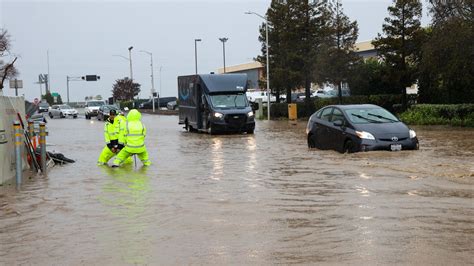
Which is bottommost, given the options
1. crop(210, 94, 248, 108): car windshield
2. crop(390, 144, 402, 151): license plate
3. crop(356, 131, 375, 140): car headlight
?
crop(390, 144, 402, 151): license plate

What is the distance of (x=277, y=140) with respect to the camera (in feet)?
79.2

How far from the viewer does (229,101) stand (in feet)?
92.5

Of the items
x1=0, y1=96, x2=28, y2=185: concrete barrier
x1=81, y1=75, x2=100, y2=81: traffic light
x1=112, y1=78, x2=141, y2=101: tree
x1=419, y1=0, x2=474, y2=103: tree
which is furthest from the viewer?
x1=81, y1=75, x2=100, y2=81: traffic light

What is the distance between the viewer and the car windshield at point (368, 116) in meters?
16.2

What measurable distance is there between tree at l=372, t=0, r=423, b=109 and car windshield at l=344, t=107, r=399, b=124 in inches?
798

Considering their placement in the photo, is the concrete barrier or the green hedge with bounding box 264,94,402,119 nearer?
the concrete barrier

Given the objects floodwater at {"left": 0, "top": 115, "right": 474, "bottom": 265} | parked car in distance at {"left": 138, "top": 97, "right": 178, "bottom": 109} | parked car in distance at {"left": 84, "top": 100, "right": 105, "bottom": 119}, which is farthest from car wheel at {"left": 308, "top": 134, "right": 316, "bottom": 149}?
parked car in distance at {"left": 138, "top": 97, "right": 178, "bottom": 109}

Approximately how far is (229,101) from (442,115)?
11.0m

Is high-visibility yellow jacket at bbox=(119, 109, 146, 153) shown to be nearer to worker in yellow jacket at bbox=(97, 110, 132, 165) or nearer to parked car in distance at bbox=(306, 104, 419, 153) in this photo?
worker in yellow jacket at bbox=(97, 110, 132, 165)

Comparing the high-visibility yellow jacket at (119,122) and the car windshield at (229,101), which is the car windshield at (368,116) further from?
the car windshield at (229,101)

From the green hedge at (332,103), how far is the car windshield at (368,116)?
2190 cm

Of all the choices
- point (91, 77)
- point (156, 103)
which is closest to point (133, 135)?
point (156, 103)

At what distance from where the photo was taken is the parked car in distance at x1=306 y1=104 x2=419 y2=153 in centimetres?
1530

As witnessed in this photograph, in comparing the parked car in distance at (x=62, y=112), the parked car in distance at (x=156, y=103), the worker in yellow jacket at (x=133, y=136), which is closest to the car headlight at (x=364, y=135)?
the worker in yellow jacket at (x=133, y=136)
